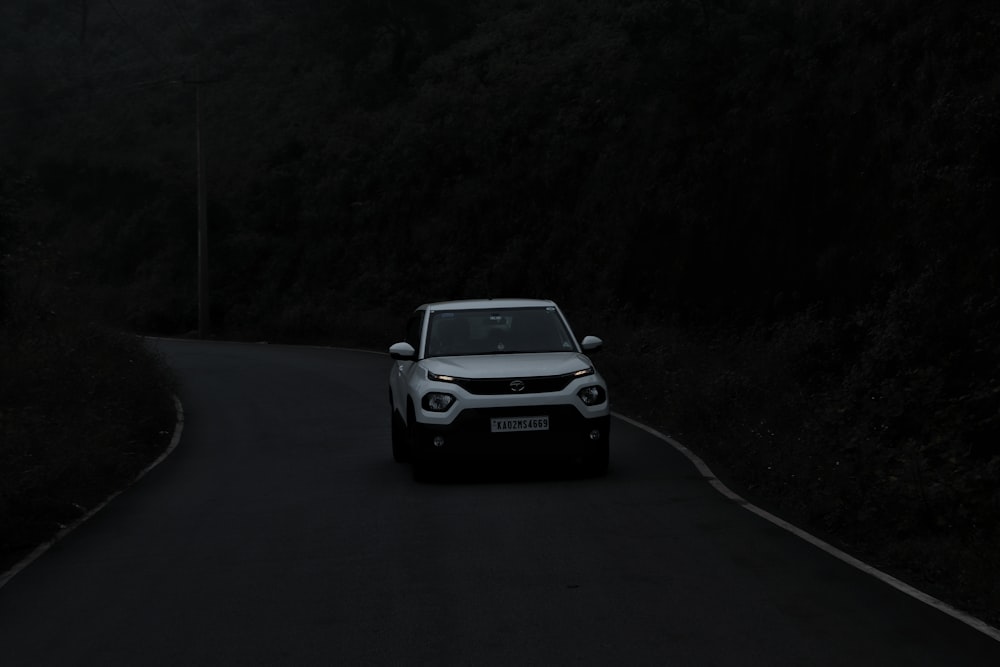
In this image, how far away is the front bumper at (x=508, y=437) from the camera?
12.7 m

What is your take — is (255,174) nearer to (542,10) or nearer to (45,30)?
(542,10)

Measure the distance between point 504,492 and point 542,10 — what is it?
42.2 m

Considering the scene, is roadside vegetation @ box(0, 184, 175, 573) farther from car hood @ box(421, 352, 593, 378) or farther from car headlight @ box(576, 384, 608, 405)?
car headlight @ box(576, 384, 608, 405)

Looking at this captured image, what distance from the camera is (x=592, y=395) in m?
12.9

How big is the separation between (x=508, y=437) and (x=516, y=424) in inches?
5.8

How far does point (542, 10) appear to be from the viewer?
52000 millimetres

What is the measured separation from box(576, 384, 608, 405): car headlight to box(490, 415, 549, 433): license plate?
0.47 meters

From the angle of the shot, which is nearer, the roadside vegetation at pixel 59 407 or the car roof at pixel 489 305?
the roadside vegetation at pixel 59 407

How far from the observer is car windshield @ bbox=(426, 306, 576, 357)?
13906mm

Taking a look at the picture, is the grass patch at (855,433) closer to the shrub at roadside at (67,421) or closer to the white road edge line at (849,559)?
the white road edge line at (849,559)

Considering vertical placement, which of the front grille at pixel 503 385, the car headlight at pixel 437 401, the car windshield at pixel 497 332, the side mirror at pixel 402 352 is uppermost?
the car windshield at pixel 497 332

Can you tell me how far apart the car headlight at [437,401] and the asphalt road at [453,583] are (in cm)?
78

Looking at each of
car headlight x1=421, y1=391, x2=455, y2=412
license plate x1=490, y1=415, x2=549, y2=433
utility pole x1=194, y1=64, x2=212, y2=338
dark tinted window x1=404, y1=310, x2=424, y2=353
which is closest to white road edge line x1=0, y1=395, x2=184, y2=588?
car headlight x1=421, y1=391, x2=455, y2=412

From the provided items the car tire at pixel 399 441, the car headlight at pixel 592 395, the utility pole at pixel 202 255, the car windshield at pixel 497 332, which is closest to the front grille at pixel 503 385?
the car headlight at pixel 592 395
